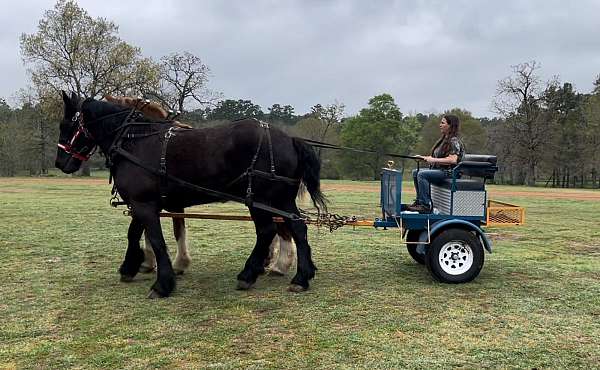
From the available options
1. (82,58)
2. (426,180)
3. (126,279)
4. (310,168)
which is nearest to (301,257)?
(310,168)

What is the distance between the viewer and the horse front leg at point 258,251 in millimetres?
6000

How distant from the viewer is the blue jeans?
641cm

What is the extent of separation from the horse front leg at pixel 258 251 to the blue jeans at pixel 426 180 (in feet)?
6.46

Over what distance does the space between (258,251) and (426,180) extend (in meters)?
2.31

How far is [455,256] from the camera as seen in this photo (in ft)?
20.2

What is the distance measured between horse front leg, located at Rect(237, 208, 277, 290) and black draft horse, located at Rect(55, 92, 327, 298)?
0.5 inches

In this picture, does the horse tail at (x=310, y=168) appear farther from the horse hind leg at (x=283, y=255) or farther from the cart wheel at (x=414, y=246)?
the cart wheel at (x=414, y=246)

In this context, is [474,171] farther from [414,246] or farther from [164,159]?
[164,159]

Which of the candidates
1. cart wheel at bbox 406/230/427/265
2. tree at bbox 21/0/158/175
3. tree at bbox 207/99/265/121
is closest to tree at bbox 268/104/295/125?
tree at bbox 207/99/265/121

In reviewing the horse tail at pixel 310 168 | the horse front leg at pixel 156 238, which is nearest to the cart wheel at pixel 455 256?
the horse tail at pixel 310 168

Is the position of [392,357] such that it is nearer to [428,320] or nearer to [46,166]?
[428,320]

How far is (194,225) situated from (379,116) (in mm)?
49912

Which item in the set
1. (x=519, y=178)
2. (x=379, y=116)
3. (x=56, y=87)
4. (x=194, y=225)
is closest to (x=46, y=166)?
(x=56, y=87)

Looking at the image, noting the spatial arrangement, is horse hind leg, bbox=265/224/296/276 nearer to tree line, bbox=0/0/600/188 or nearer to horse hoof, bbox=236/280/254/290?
horse hoof, bbox=236/280/254/290
